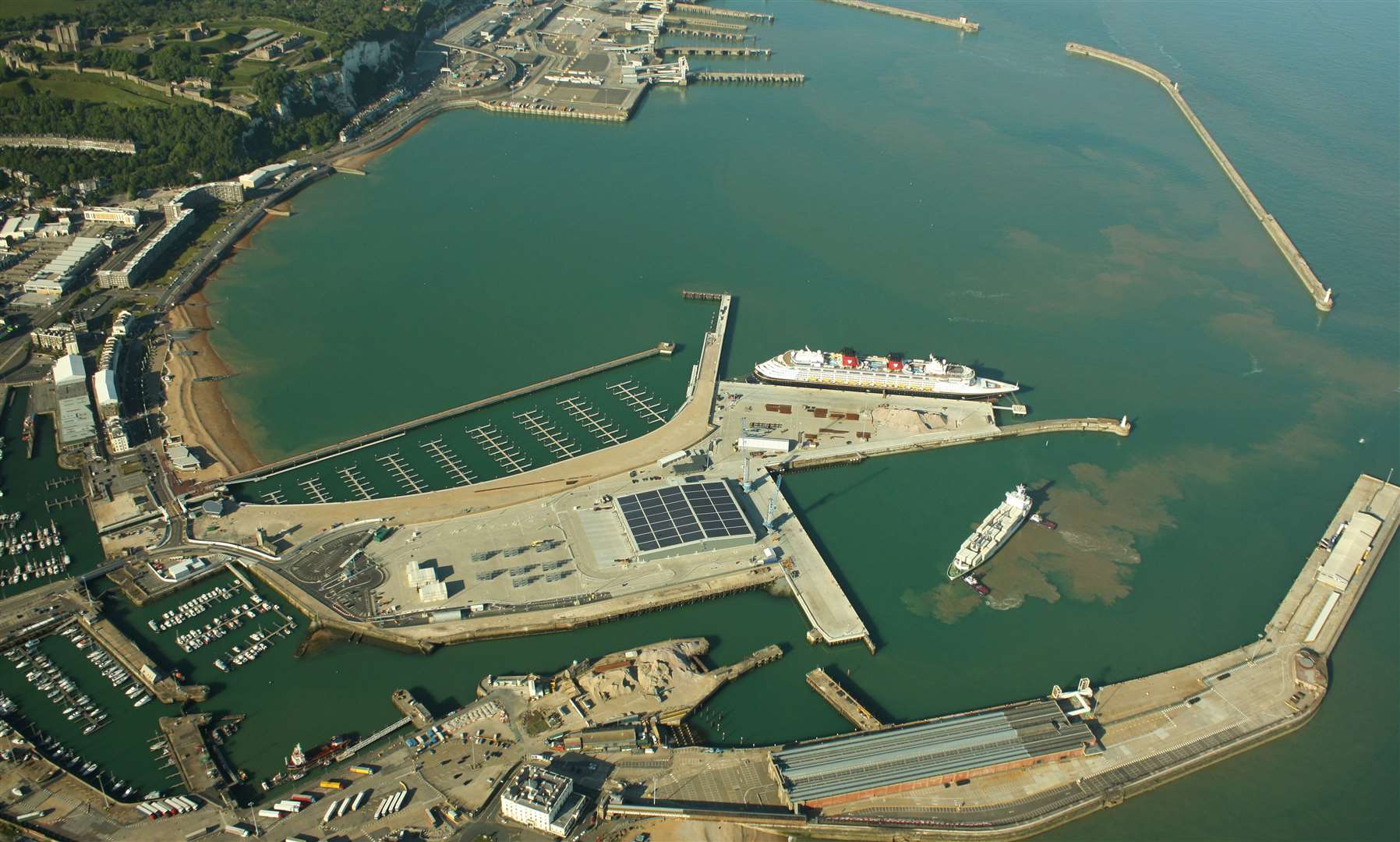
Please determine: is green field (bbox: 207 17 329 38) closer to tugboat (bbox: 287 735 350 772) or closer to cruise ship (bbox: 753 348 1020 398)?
cruise ship (bbox: 753 348 1020 398)

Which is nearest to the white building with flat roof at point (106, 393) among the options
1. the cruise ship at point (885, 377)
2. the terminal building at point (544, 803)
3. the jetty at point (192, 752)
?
the jetty at point (192, 752)

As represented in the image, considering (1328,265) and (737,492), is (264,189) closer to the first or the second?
(737,492)

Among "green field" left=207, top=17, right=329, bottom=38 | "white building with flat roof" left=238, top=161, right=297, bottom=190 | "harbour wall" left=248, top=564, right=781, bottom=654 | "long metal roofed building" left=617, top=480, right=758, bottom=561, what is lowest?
"harbour wall" left=248, top=564, right=781, bottom=654

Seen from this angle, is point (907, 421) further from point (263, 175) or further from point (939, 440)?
point (263, 175)

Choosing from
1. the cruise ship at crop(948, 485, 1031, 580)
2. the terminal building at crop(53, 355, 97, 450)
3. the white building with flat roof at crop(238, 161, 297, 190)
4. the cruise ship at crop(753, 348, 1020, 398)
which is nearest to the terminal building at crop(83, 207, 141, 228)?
the white building with flat roof at crop(238, 161, 297, 190)

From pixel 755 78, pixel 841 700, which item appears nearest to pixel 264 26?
pixel 755 78

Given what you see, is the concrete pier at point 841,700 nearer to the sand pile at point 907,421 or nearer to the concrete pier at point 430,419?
the sand pile at point 907,421
